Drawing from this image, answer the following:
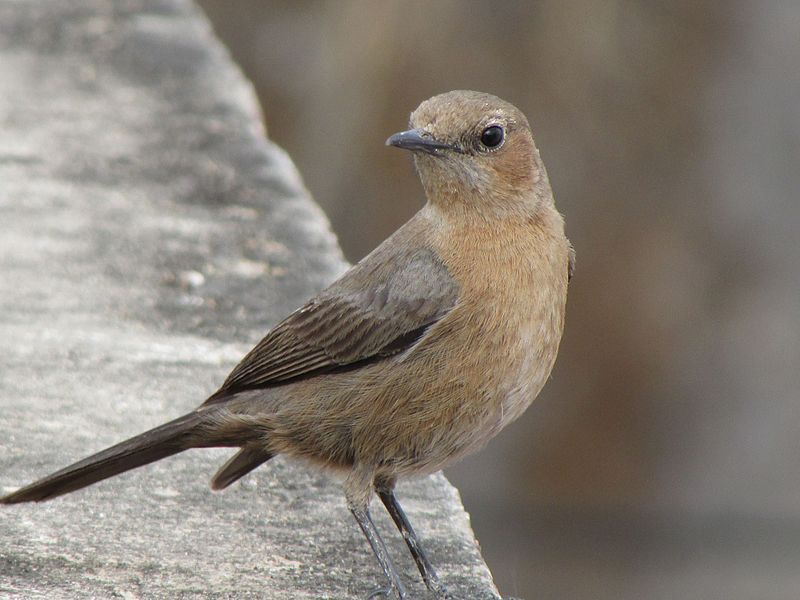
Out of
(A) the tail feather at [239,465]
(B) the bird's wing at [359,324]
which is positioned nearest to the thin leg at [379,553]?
(A) the tail feather at [239,465]

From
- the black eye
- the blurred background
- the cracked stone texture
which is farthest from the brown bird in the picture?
→ the blurred background

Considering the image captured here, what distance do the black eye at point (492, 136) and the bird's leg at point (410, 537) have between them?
104 centimetres

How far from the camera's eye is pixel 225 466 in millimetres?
3467

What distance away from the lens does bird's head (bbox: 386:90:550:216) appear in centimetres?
372

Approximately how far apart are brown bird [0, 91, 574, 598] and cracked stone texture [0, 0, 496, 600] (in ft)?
0.44

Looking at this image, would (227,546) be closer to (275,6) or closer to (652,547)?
(652,547)

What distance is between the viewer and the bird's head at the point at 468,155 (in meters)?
3.72

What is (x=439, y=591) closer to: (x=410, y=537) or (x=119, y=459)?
(x=410, y=537)

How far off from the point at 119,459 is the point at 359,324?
76 cm

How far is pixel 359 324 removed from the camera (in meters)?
3.60

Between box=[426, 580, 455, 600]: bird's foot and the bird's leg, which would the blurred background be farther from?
box=[426, 580, 455, 600]: bird's foot

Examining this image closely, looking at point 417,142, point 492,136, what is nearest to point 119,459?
point 417,142

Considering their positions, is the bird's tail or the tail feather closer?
the bird's tail

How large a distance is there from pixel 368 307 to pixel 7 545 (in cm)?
116
